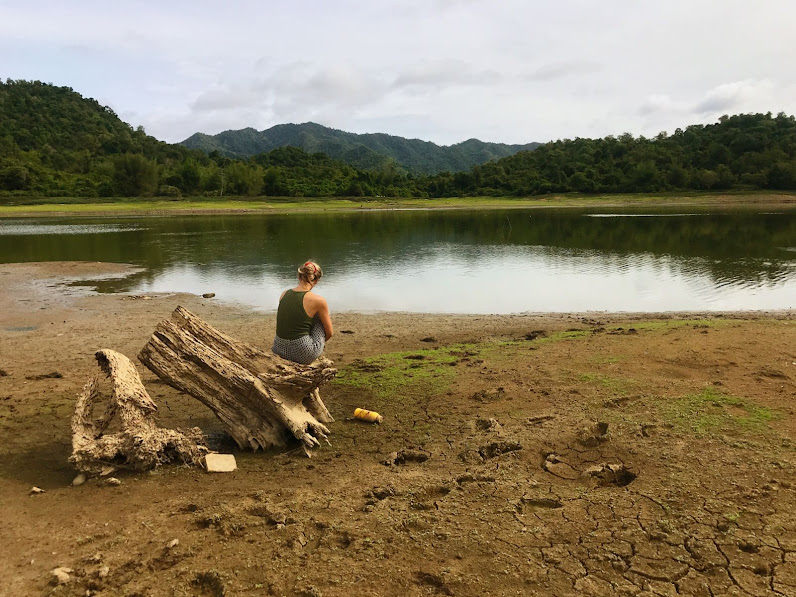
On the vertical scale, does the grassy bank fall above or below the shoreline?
above

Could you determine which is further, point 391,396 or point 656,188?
point 656,188

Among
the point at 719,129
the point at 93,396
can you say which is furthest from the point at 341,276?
the point at 719,129

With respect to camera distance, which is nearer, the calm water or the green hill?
the calm water

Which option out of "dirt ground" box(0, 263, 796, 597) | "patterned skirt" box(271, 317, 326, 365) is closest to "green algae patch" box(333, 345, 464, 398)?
"dirt ground" box(0, 263, 796, 597)

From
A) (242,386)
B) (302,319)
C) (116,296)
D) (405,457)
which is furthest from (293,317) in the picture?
(116,296)

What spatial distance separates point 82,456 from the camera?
466 cm

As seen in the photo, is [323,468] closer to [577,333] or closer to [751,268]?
[577,333]

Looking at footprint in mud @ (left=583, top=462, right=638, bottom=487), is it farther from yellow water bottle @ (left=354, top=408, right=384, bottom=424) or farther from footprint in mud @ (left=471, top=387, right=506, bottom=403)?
yellow water bottle @ (left=354, top=408, right=384, bottom=424)

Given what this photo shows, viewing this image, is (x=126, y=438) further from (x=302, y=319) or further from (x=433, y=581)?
(x=433, y=581)

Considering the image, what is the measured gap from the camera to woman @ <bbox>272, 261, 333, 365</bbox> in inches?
224

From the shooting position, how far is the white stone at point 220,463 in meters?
4.86

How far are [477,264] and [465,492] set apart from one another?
58.0 ft

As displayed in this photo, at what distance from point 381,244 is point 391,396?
73.8ft

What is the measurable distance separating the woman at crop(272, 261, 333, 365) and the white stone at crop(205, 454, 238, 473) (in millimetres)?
1212
